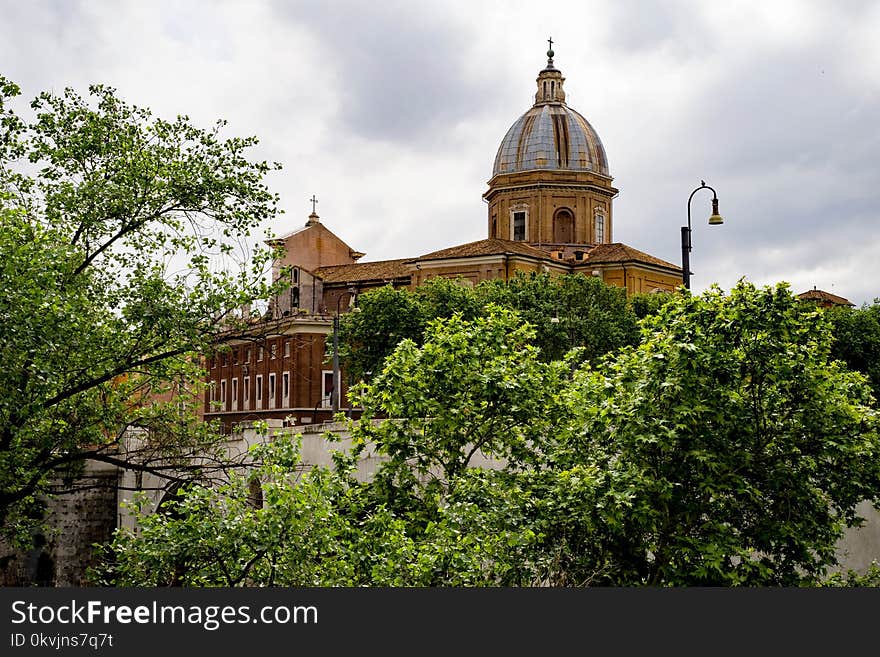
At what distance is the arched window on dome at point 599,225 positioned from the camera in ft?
251

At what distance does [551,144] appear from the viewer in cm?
7619

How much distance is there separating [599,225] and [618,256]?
6.81 m

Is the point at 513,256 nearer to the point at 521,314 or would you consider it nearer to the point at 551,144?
the point at 551,144

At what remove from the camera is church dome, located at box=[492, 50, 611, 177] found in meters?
76.2

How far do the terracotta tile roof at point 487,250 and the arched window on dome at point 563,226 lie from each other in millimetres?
4873

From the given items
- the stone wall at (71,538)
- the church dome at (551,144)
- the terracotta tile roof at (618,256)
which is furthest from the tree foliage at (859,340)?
the stone wall at (71,538)

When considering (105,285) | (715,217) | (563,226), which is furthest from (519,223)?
(105,285)

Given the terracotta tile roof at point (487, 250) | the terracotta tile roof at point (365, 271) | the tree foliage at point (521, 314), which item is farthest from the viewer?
the terracotta tile roof at point (365, 271)

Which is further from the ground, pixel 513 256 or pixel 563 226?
pixel 563 226

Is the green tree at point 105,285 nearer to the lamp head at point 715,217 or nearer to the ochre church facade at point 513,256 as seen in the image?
the lamp head at point 715,217

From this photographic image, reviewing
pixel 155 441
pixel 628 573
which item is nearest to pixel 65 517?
pixel 155 441

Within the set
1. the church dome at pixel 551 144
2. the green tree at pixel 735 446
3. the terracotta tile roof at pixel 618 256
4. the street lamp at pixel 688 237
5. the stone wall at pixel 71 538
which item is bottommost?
the stone wall at pixel 71 538

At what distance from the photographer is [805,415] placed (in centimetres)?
1719

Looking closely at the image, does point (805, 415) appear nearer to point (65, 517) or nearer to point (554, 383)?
point (554, 383)
